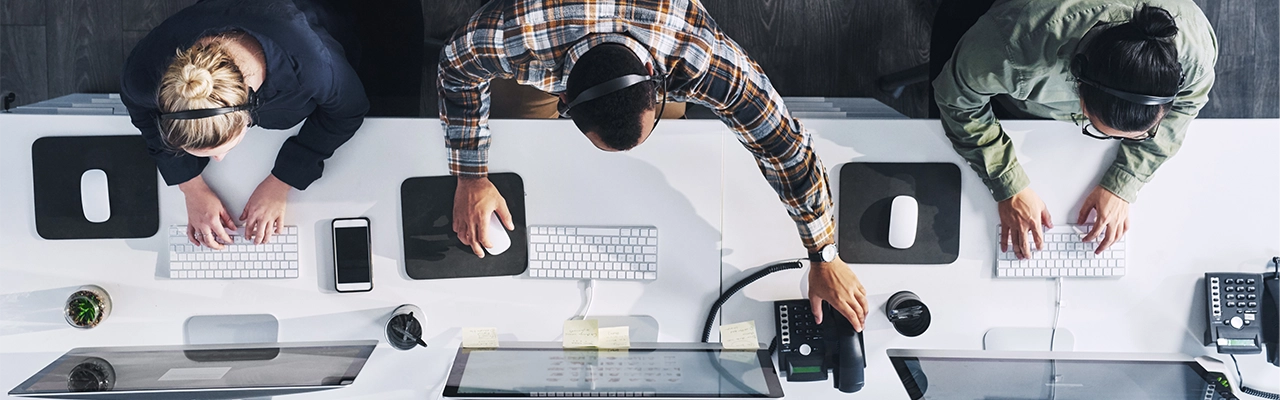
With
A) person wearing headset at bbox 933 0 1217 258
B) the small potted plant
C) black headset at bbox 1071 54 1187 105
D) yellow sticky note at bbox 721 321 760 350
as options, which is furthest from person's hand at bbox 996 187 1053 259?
the small potted plant

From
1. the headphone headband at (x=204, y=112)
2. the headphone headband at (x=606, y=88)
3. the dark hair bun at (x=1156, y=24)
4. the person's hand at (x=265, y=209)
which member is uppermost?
the dark hair bun at (x=1156, y=24)

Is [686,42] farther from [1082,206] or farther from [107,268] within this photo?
[107,268]

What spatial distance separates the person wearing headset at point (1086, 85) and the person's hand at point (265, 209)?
53.9 inches

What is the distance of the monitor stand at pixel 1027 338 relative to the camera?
5.15ft

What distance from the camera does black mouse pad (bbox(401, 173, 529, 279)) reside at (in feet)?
4.89

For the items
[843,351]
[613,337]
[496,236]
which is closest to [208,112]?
[496,236]

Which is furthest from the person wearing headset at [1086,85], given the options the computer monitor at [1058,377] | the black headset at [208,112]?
the black headset at [208,112]

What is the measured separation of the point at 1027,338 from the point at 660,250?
83cm

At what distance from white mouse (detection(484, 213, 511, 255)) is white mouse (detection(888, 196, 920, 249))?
31.7 inches

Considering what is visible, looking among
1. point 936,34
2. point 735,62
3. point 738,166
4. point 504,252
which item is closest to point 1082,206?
point 936,34

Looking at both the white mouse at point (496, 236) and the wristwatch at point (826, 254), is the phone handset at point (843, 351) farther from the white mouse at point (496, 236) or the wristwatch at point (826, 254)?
the white mouse at point (496, 236)

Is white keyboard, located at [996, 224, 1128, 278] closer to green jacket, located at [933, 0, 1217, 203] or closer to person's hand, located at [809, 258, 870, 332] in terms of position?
green jacket, located at [933, 0, 1217, 203]

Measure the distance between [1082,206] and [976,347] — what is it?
1.23 ft

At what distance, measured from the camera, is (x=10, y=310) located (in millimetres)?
1501
